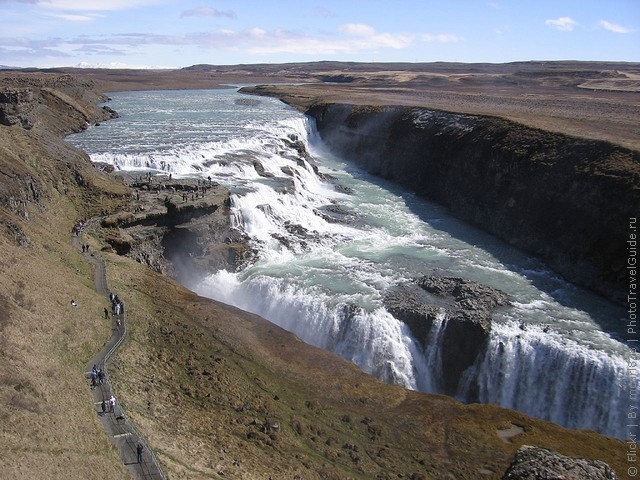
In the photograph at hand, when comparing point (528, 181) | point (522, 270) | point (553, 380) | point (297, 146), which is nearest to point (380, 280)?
point (522, 270)

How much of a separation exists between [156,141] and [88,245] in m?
26.6

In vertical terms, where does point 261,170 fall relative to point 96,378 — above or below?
above

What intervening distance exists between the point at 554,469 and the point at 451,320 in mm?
11824

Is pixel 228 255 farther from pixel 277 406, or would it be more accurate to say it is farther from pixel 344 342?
pixel 277 406

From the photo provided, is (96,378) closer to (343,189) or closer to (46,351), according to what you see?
(46,351)

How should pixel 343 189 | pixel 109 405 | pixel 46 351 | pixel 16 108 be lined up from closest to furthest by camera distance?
1. pixel 109 405
2. pixel 46 351
3. pixel 16 108
4. pixel 343 189

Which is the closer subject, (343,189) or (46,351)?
(46,351)

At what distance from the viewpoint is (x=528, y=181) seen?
42250 millimetres

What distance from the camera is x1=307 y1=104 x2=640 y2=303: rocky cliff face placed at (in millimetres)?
34181

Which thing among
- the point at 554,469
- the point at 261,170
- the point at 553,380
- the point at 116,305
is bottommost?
the point at 553,380

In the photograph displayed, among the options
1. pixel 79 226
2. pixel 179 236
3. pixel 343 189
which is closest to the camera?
pixel 79 226

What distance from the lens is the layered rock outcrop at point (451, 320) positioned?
2717 centimetres

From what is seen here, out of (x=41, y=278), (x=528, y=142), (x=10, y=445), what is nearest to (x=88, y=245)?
(x=41, y=278)

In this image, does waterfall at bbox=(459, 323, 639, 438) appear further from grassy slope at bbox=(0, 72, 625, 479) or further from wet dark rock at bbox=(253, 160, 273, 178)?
wet dark rock at bbox=(253, 160, 273, 178)
